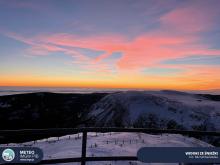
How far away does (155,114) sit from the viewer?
68.2 meters

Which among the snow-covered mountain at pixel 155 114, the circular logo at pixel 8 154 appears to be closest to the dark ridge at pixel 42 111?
the snow-covered mountain at pixel 155 114

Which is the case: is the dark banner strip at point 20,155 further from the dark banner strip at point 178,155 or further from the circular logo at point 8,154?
the dark banner strip at point 178,155

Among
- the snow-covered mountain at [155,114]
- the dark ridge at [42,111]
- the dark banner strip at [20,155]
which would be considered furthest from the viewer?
the dark ridge at [42,111]

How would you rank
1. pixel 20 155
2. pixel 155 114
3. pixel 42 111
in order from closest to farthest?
1. pixel 20 155
2. pixel 155 114
3. pixel 42 111

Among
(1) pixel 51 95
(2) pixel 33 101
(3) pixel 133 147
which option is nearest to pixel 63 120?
(2) pixel 33 101

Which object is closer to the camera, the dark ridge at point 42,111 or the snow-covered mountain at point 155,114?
the snow-covered mountain at point 155,114

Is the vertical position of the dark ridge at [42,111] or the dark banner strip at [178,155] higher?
the dark banner strip at [178,155]

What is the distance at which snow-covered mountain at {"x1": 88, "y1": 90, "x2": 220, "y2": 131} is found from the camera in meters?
61.0

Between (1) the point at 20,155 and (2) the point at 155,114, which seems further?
(2) the point at 155,114

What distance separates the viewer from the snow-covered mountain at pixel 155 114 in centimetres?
6103

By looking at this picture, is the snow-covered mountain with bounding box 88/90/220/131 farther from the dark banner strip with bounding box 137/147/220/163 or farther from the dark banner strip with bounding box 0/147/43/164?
the dark banner strip with bounding box 0/147/43/164

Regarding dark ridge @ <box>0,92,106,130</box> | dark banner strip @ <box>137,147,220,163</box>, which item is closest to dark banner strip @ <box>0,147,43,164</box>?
dark banner strip @ <box>137,147,220,163</box>

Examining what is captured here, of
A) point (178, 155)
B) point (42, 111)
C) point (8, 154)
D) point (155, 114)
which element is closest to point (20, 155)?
point (8, 154)

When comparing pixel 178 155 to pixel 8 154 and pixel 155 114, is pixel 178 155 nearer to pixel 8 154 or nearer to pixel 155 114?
pixel 8 154
